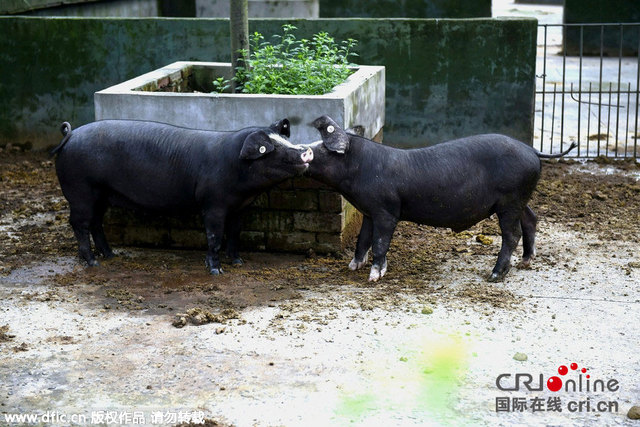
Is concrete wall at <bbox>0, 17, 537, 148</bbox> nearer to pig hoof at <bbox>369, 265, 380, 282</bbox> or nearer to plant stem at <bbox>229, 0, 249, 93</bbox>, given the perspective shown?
plant stem at <bbox>229, 0, 249, 93</bbox>

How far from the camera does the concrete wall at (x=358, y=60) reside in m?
10.4

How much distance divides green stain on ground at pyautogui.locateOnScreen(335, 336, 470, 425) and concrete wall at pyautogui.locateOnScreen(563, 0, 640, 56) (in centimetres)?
1383

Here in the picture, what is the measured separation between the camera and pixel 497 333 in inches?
226

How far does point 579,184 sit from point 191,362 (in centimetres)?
524

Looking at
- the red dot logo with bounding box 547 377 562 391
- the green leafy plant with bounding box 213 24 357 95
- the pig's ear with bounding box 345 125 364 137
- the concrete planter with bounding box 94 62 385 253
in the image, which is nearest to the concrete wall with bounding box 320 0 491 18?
the green leafy plant with bounding box 213 24 357 95

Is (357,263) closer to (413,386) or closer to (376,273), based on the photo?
(376,273)

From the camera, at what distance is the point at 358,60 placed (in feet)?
34.6

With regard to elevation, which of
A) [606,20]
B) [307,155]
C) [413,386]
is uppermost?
[606,20]

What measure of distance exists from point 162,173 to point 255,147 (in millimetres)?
802

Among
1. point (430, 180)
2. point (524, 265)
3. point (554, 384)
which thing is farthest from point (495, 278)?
point (554, 384)

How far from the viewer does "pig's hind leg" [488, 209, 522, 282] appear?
22.2 ft

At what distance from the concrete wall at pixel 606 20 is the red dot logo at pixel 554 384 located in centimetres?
1399

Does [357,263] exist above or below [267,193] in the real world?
below

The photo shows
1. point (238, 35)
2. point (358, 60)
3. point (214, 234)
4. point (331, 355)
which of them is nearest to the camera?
point (331, 355)
